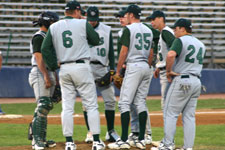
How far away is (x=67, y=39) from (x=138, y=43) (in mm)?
1149

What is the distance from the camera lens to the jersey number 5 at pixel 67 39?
21.0 ft

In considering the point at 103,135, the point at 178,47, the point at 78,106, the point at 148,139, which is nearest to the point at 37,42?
the point at 178,47

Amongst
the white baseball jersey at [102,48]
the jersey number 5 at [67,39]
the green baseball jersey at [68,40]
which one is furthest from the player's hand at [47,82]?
the white baseball jersey at [102,48]

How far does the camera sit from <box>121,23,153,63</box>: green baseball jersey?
6.91m

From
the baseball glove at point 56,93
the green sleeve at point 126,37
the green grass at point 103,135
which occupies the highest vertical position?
the green sleeve at point 126,37

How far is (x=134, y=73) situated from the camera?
6926mm

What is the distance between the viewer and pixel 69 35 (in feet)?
21.1

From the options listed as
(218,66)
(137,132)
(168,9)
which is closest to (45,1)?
(168,9)

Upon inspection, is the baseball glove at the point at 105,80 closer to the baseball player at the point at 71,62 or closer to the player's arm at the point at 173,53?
the baseball player at the point at 71,62

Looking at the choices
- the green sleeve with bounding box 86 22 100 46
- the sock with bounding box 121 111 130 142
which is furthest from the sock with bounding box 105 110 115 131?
the green sleeve with bounding box 86 22 100 46

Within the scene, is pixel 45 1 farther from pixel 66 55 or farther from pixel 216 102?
pixel 66 55

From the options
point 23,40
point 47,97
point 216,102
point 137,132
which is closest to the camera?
point 47,97

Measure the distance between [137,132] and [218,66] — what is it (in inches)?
548

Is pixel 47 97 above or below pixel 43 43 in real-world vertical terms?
below
